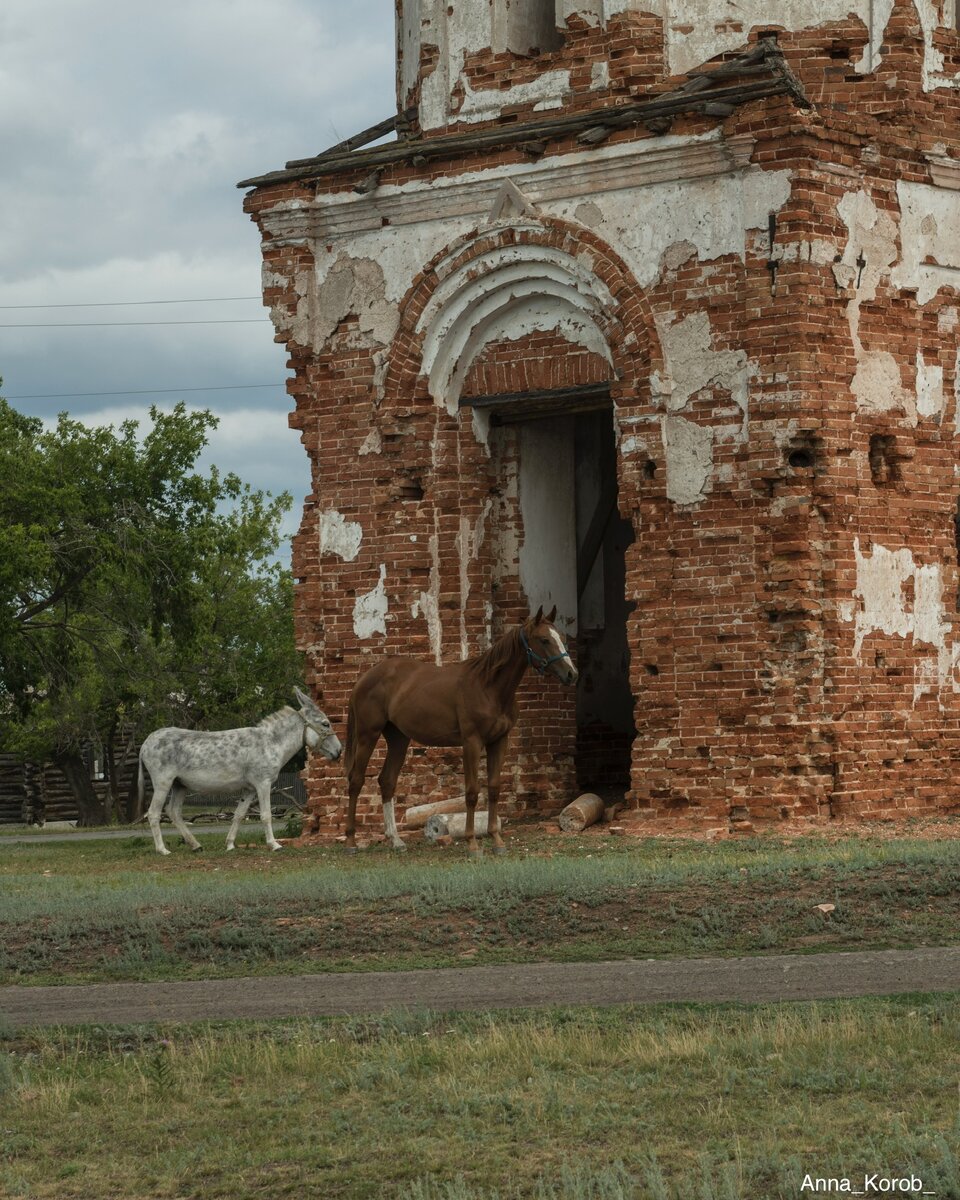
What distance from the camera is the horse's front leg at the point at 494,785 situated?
18.0 meters

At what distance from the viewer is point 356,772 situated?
64.2 feet

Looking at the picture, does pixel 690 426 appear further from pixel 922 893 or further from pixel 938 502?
pixel 922 893

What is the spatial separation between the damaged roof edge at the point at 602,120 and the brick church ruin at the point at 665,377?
36 millimetres

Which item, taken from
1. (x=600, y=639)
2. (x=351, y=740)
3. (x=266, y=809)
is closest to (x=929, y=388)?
(x=600, y=639)

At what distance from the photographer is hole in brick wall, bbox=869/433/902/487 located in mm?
19938

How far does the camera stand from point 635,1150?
25.2ft

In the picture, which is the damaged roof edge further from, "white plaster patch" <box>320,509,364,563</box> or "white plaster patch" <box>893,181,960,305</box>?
"white plaster patch" <box>320,509,364,563</box>

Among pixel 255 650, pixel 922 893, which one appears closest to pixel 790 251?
pixel 922 893

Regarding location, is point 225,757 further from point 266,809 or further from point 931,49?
point 931,49

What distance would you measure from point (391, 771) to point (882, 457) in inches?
226

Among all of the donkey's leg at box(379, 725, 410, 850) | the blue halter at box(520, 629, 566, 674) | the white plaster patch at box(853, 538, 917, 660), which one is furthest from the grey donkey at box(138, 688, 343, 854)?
the white plaster patch at box(853, 538, 917, 660)

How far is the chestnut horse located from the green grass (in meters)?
8.07

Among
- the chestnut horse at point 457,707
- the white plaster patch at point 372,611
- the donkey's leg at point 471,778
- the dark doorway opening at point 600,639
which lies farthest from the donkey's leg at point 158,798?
the dark doorway opening at point 600,639

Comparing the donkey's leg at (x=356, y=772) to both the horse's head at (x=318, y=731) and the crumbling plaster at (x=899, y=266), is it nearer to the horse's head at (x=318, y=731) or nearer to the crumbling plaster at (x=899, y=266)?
the horse's head at (x=318, y=731)
